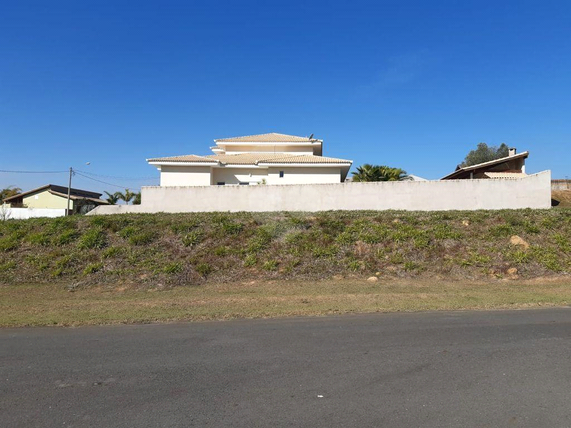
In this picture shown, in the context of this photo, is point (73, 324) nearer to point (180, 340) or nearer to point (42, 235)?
point (180, 340)

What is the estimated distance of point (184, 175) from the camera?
34.5 m

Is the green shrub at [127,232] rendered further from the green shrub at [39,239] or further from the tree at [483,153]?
the tree at [483,153]

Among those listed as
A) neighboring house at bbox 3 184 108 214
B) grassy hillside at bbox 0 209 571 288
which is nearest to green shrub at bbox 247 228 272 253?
grassy hillside at bbox 0 209 571 288

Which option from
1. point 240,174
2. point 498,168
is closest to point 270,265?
point 240,174

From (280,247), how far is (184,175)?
19845mm

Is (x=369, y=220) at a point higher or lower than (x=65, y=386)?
higher

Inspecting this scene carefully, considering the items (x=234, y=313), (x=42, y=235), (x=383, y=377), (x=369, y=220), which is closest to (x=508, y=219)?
(x=369, y=220)

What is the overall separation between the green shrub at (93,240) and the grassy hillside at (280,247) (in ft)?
0.13

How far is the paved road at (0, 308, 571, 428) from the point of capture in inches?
169

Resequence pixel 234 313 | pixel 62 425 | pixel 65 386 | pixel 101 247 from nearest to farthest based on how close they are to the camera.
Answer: pixel 62 425 < pixel 65 386 < pixel 234 313 < pixel 101 247

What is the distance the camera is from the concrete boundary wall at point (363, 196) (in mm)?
22750

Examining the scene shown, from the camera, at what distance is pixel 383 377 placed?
5297mm

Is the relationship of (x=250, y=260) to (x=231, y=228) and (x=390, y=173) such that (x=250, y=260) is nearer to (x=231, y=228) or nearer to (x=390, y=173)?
(x=231, y=228)

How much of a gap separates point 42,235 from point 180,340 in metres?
13.5
